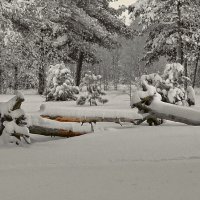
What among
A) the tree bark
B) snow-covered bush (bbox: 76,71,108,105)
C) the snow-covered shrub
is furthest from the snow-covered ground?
snow-covered bush (bbox: 76,71,108,105)

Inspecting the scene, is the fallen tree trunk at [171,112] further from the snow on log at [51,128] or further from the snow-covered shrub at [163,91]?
the snow on log at [51,128]

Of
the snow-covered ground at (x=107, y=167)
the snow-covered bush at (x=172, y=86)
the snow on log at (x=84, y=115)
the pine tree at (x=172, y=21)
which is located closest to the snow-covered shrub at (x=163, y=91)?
the snow-covered bush at (x=172, y=86)

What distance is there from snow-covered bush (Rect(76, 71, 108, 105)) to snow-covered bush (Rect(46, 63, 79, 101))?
2.34 m

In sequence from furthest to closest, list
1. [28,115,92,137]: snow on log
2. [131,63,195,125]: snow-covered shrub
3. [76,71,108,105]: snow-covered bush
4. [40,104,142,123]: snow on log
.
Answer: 1. [76,71,108,105]: snow-covered bush
2. [131,63,195,125]: snow-covered shrub
3. [40,104,142,123]: snow on log
4. [28,115,92,137]: snow on log

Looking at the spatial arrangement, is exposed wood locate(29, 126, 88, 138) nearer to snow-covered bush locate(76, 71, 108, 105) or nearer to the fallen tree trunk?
the fallen tree trunk

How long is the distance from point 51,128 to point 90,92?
359 inches

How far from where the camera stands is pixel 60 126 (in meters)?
6.43

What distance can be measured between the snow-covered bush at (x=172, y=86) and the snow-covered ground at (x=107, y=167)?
13.5 ft

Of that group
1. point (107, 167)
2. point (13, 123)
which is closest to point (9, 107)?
point (13, 123)

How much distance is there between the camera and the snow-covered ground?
3.59 metres

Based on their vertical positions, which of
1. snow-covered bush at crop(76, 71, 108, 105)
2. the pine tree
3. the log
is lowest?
snow-covered bush at crop(76, 71, 108, 105)

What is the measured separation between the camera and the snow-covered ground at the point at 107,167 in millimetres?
3586

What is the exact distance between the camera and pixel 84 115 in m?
7.06

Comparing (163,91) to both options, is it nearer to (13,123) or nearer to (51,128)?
(51,128)
